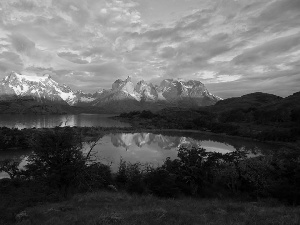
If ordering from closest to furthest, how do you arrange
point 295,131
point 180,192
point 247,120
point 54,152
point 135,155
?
point 54,152 < point 180,192 < point 135,155 < point 295,131 < point 247,120

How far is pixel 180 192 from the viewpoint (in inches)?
1405

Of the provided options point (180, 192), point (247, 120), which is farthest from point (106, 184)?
point (247, 120)

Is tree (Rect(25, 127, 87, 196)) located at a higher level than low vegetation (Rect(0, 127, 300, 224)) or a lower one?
higher

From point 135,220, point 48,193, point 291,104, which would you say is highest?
point 291,104

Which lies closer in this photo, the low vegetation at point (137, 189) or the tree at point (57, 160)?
the low vegetation at point (137, 189)

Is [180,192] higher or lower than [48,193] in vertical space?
lower

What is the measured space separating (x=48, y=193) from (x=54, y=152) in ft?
14.2

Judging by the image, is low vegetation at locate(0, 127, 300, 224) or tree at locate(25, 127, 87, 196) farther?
tree at locate(25, 127, 87, 196)

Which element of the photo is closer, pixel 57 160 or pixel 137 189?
pixel 57 160

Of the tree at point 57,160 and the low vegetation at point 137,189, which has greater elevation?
the tree at point 57,160

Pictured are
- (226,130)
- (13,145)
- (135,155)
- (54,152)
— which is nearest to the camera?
(54,152)

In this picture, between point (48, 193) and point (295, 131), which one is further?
point (295, 131)

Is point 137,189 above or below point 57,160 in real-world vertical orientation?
below

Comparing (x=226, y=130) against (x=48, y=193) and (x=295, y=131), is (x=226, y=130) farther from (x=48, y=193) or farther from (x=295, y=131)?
(x=48, y=193)
